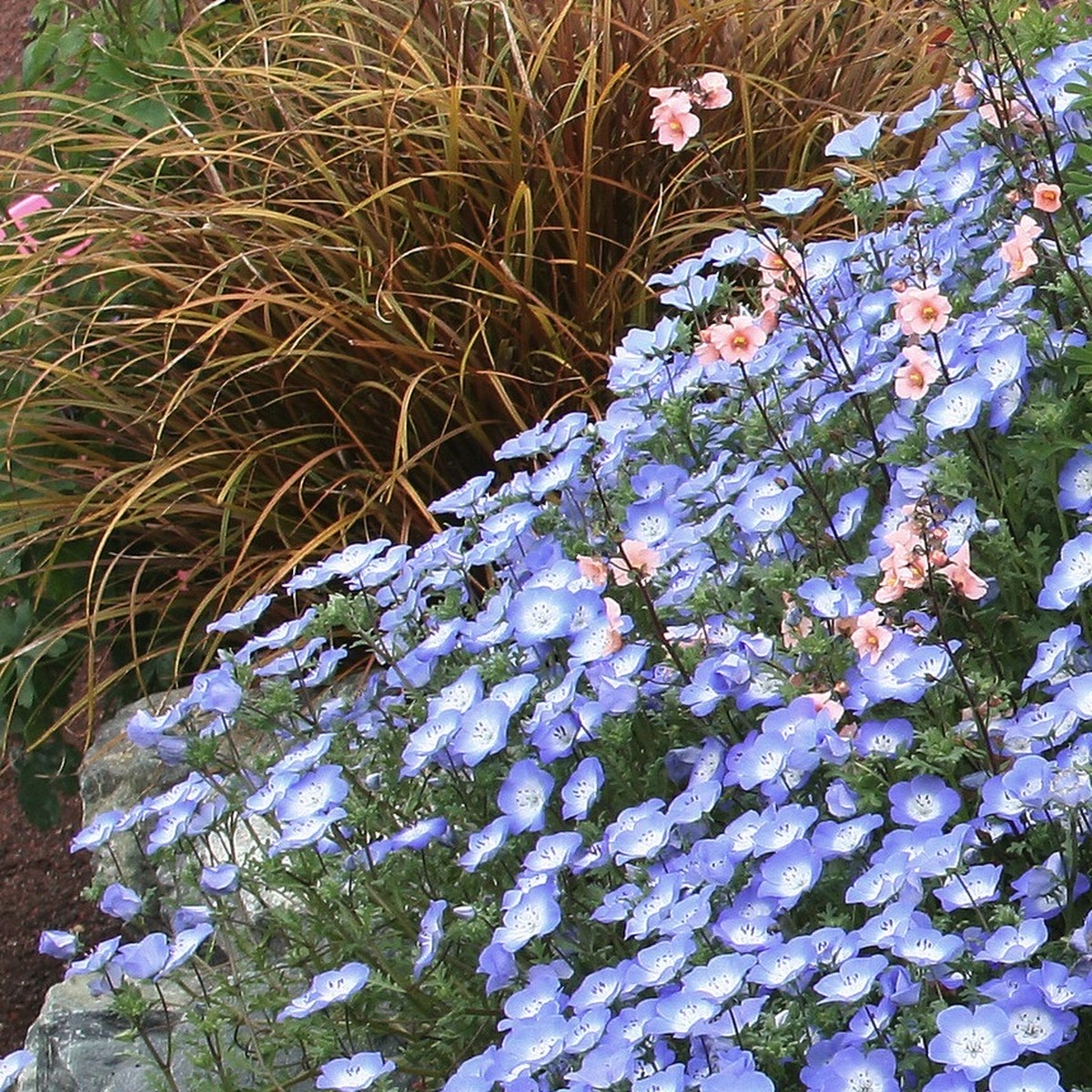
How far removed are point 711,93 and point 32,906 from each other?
2.33m

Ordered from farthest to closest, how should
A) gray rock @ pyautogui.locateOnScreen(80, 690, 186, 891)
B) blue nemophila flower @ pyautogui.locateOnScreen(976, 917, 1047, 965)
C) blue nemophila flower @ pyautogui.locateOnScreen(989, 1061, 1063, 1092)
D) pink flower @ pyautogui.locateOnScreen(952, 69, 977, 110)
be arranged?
gray rock @ pyautogui.locateOnScreen(80, 690, 186, 891) → pink flower @ pyautogui.locateOnScreen(952, 69, 977, 110) → blue nemophila flower @ pyautogui.locateOnScreen(976, 917, 1047, 965) → blue nemophila flower @ pyautogui.locateOnScreen(989, 1061, 1063, 1092)

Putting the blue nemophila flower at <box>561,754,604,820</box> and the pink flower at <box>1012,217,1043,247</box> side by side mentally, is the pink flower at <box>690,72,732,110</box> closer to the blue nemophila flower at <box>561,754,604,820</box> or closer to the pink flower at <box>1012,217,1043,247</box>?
the pink flower at <box>1012,217,1043,247</box>

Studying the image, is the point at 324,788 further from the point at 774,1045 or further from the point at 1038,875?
the point at 1038,875

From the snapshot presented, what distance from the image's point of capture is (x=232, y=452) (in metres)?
2.70

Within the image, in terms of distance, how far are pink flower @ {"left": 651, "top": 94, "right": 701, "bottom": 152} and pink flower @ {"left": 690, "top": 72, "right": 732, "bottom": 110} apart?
0.06 feet

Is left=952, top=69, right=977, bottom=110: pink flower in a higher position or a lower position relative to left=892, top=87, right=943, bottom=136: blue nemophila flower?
higher

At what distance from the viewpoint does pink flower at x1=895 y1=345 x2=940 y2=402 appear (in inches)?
60.4

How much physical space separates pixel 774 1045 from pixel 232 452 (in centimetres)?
174

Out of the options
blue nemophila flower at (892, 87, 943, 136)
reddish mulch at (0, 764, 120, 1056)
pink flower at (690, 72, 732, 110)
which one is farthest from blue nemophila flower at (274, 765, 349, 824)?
reddish mulch at (0, 764, 120, 1056)

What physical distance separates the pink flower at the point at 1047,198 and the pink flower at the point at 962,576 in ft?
1.48

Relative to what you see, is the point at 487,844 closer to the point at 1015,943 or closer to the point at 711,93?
the point at 1015,943

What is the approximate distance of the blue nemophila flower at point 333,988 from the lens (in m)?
1.48

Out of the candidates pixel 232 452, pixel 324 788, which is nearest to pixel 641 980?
pixel 324 788

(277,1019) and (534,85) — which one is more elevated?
(534,85)
